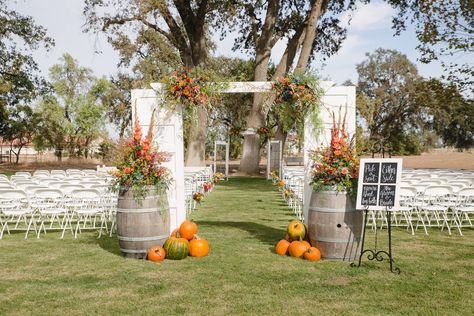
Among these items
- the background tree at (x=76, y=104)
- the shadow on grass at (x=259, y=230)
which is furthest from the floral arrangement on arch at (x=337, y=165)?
the background tree at (x=76, y=104)

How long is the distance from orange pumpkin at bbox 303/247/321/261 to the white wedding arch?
107 cm

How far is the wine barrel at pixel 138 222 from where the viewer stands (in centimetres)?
677

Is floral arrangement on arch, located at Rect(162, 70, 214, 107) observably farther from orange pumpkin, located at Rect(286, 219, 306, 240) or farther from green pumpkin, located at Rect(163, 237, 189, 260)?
orange pumpkin, located at Rect(286, 219, 306, 240)

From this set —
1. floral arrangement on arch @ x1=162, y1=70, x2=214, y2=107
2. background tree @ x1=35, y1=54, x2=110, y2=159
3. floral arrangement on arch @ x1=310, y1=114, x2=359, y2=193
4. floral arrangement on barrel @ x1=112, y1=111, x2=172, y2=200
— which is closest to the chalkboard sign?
floral arrangement on arch @ x1=310, y1=114, x2=359, y2=193

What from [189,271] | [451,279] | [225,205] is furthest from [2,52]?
[451,279]

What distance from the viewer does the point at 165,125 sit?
25.0ft

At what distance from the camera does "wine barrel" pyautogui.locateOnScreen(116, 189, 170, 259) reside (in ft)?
22.2

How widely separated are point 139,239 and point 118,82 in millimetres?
38287

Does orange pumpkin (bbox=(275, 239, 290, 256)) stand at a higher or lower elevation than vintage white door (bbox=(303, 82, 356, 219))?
lower

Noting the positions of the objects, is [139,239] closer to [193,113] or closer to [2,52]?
[193,113]

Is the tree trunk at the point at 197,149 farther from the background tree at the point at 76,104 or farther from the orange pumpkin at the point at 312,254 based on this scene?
the background tree at the point at 76,104

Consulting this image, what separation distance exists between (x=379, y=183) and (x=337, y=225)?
2.79 ft

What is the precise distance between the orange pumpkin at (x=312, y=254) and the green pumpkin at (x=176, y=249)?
1667 millimetres

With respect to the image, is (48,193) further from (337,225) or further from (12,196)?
(337,225)
